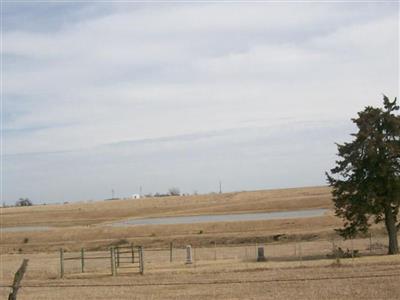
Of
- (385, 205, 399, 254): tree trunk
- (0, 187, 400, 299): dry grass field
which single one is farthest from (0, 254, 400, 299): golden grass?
Answer: (385, 205, 399, 254): tree trunk

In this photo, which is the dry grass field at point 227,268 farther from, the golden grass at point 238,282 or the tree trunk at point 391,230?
the tree trunk at point 391,230

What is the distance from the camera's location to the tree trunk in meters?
36.7

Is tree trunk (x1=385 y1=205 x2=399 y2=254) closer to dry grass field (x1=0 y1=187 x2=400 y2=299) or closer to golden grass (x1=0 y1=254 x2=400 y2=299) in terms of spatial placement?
dry grass field (x1=0 y1=187 x2=400 y2=299)

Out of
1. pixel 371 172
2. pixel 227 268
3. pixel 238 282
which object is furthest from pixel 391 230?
pixel 238 282

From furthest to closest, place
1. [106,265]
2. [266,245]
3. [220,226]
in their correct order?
[220,226] < [266,245] < [106,265]

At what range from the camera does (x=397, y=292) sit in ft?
67.3

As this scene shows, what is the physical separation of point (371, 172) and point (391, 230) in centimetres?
337

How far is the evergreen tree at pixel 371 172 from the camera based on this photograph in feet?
122

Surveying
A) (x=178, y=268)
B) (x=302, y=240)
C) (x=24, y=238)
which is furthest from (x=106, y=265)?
(x=24, y=238)

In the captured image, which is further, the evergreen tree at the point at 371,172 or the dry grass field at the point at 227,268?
the evergreen tree at the point at 371,172

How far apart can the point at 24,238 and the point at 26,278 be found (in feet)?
145

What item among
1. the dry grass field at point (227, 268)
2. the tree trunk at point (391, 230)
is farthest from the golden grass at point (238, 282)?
the tree trunk at point (391, 230)

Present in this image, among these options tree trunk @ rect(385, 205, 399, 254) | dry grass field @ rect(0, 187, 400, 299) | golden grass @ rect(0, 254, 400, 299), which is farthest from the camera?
tree trunk @ rect(385, 205, 399, 254)

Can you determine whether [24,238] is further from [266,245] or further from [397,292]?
[397,292]
